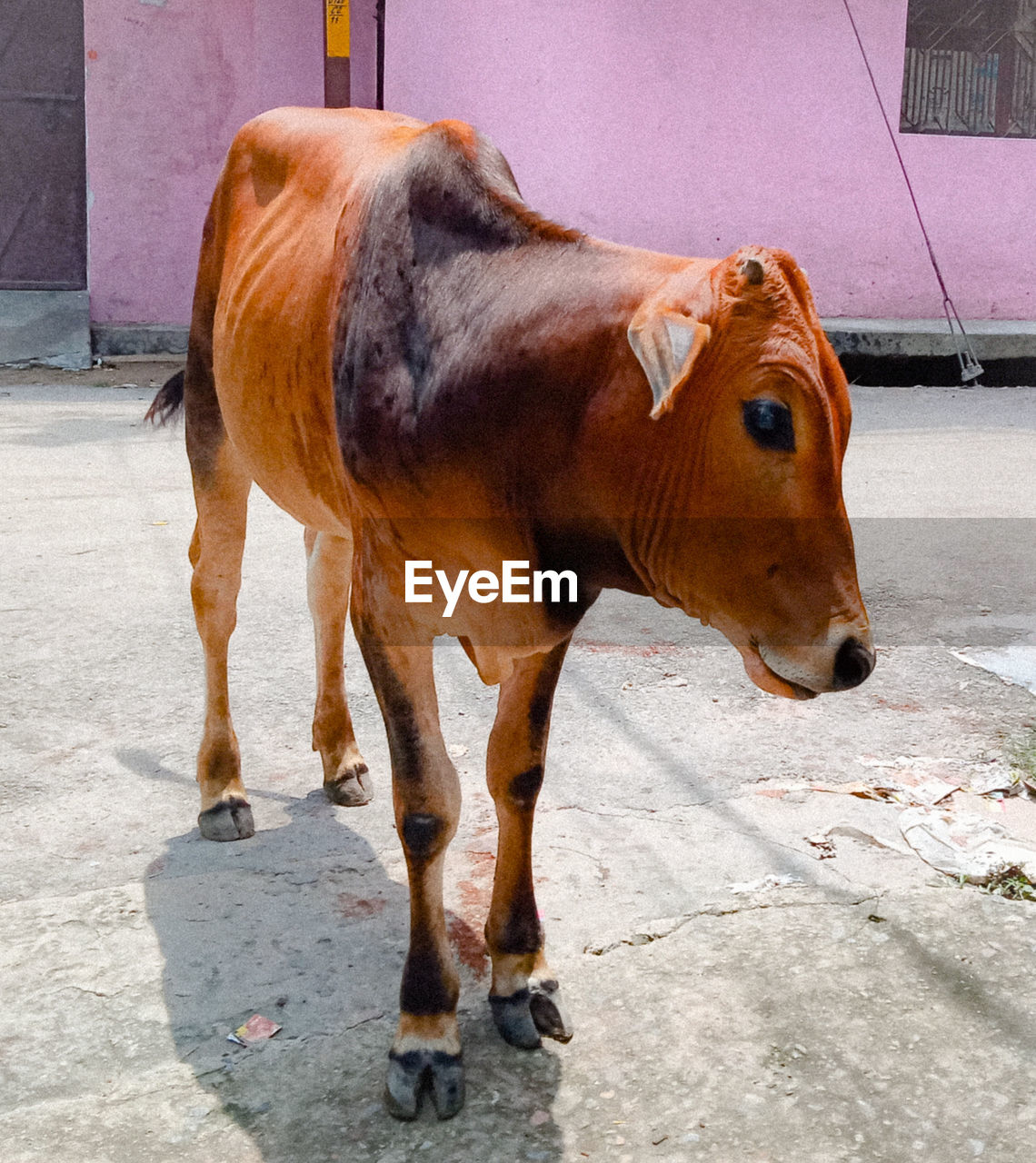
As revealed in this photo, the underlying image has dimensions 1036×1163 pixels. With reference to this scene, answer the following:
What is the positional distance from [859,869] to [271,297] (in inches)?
70.5

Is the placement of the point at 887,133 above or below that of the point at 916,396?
above

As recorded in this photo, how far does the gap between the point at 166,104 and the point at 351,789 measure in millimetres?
8803

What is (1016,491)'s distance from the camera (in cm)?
690

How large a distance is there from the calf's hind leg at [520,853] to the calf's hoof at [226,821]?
86 cm

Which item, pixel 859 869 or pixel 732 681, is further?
pixel 732 681

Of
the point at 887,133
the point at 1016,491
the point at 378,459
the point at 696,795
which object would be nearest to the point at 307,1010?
the point at 378,459

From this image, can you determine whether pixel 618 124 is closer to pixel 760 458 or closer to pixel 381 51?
pixel 381 51

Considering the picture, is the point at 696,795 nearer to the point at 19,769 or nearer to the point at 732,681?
the point at 732,681

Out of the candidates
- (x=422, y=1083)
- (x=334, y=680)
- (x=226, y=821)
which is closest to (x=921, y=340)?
(x=334, y=680)

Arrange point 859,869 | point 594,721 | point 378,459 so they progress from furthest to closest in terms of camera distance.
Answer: point 594,721
point 859,869
point 378,459

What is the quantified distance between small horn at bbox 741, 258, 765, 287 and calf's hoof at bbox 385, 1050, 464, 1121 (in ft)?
4.45

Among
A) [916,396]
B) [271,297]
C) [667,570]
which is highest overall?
[271,297]

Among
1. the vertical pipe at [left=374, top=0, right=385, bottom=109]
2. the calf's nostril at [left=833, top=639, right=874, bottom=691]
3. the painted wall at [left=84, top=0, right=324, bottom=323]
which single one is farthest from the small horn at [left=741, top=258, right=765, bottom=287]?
the painted wall at [left=84, top=0, right=324, bottom=323]

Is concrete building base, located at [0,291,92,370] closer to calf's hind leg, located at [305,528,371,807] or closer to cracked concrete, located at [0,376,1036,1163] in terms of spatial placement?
cracked concrete, located at [0,376,1036,1163]
